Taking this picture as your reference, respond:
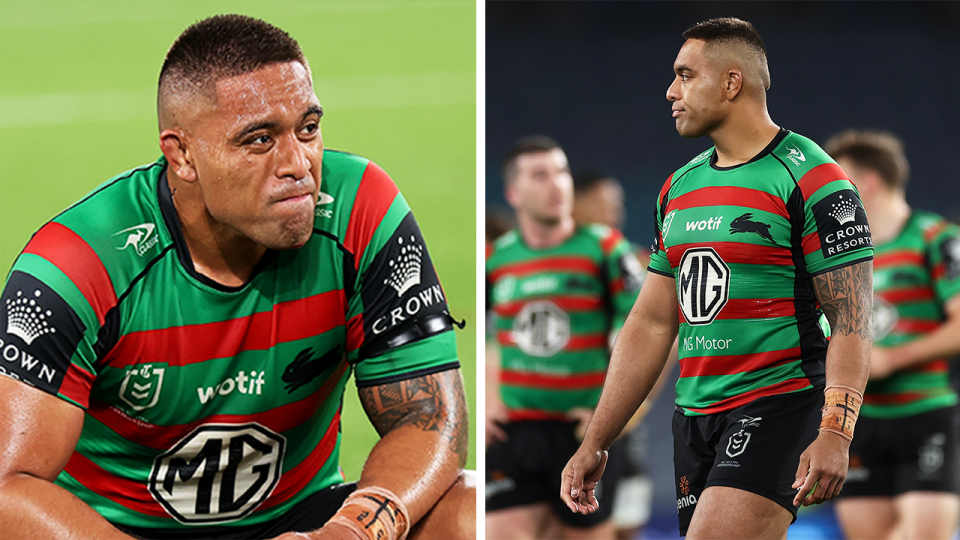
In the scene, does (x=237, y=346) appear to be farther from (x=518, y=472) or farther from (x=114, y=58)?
(x=114, y=58)

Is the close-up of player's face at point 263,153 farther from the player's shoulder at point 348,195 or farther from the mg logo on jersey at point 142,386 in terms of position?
the mg logo on jersey at point 142,386

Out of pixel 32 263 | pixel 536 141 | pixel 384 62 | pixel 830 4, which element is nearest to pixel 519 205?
pixel 536 141

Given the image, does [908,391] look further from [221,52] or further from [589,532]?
[221,52]

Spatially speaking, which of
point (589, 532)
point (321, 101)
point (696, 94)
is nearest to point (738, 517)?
point (696, 94)

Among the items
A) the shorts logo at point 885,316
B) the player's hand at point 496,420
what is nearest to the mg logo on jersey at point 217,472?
the player's hand at point 496,420

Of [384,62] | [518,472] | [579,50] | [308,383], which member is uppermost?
[384,62]

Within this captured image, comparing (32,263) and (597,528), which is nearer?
(32,263)

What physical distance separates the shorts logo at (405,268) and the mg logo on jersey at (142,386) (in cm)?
59

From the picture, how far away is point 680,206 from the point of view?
1714mm

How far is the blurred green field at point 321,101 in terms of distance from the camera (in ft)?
11.1

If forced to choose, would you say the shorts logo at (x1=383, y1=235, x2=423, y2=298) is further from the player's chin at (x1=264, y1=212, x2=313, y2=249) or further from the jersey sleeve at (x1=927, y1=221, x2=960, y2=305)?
the jersey sleeve at (x1=927, y1=221, x2=960, y2=305)

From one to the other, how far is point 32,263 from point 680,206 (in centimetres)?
145

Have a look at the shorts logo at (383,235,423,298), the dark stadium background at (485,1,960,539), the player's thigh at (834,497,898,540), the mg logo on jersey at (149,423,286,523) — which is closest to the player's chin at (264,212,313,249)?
the shorts logo at (383,235,423,298)

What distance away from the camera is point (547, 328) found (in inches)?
202
